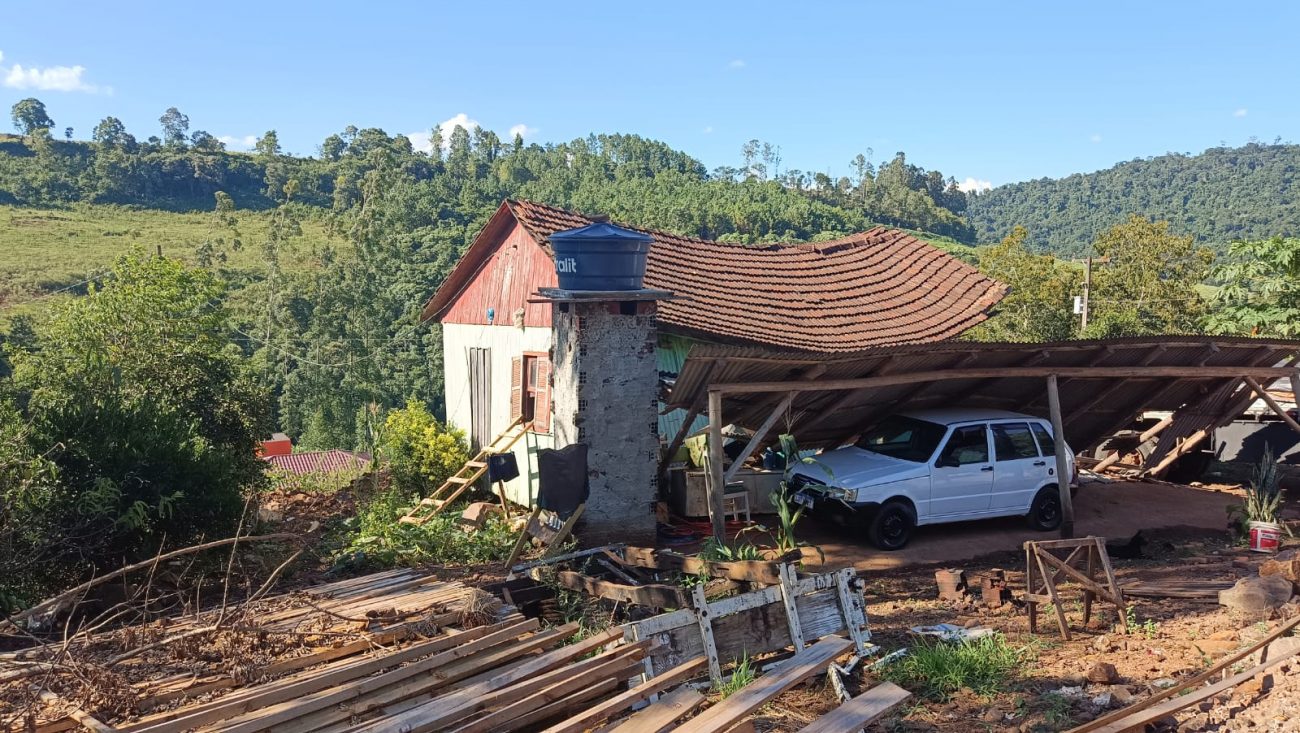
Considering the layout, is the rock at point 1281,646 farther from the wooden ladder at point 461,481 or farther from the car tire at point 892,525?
the wooden ladder at point 461,481

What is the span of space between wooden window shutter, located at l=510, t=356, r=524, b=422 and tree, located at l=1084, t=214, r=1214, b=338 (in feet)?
90.9

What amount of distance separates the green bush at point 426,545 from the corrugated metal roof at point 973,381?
2723 millimetres

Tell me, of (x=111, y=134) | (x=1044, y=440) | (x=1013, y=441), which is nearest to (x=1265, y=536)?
(x=1044, y=440)

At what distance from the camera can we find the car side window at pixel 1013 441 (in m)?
11.6

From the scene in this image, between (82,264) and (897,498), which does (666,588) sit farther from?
(82,264)

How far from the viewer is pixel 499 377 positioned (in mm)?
15062

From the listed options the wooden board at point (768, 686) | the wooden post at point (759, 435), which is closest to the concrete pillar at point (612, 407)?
the wooden post at point (759, 435)

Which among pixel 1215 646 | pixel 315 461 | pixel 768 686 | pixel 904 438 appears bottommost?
pixel 315 461

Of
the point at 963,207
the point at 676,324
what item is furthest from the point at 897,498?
the point at 963,207

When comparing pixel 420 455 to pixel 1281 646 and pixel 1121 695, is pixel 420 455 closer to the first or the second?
pixel 1121 695

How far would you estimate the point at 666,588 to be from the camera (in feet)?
21.1

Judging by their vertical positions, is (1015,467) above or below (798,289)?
below

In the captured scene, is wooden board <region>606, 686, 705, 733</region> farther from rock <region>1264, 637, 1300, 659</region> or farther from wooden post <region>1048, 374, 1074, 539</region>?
wooden post <region>1048, 374, 1074, 539</region>

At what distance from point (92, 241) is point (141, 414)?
55981 millimetres
